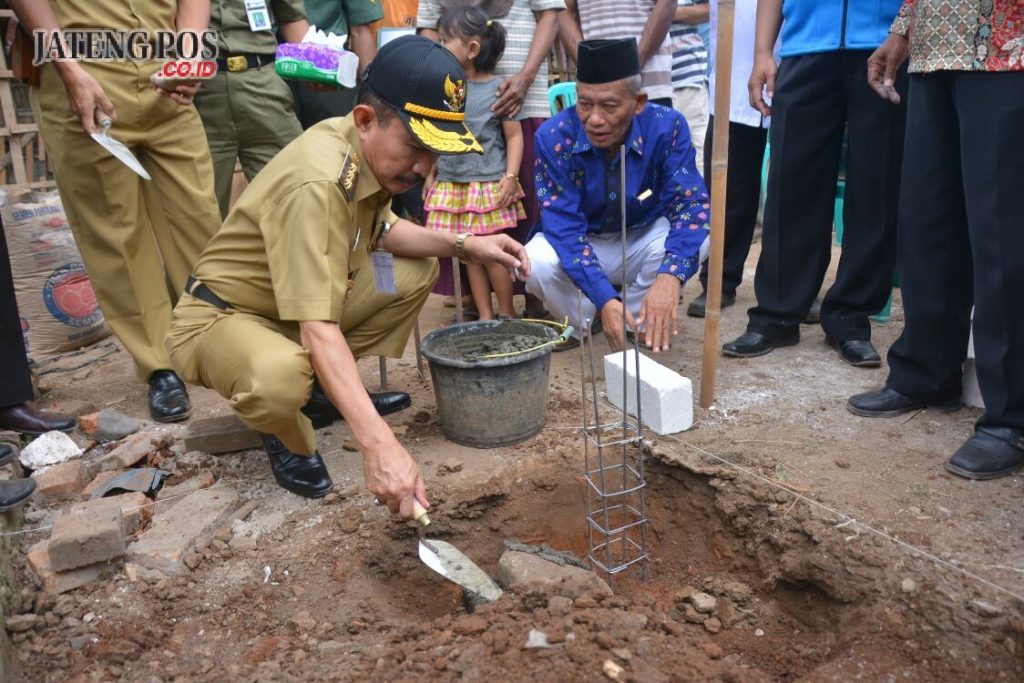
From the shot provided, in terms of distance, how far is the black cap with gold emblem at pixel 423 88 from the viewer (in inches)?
87.2

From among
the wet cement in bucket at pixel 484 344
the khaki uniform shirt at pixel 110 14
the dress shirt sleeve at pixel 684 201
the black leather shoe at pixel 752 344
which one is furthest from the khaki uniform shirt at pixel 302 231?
the black leather shoe at pixel 752 344

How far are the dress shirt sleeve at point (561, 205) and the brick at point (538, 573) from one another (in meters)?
1.38

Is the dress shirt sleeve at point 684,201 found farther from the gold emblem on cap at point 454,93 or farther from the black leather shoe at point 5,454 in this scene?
the black leather shoe at point 5,454

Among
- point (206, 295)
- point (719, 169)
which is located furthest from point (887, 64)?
point (206, 295)

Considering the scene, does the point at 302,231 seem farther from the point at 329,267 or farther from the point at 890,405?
the point at 890,405

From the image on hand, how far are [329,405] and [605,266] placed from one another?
145 centimetres

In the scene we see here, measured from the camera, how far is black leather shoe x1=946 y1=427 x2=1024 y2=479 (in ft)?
8.52

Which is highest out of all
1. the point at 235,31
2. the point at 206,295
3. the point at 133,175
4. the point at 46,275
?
the point at 235,31

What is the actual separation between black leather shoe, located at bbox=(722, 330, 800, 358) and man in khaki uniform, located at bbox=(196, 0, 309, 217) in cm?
236

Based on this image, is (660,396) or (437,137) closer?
(437,137)

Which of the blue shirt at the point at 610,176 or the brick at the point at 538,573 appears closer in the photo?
the brick at the point at 538,573

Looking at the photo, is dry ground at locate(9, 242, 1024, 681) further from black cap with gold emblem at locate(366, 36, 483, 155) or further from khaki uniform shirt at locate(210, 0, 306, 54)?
khaki uniform shirt at locate(210, 0, 306, 54)

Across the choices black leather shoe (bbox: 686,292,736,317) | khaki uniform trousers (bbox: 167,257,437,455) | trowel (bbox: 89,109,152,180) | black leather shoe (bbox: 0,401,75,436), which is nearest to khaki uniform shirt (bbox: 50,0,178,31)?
trowel (bbox: 89,109,152,180)

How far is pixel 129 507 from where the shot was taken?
2.69 meters
